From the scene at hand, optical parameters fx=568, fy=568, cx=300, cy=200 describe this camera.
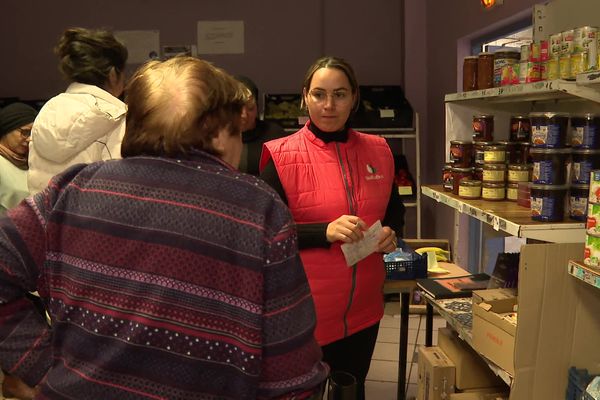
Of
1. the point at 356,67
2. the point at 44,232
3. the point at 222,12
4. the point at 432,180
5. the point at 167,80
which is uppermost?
the point at 222,12

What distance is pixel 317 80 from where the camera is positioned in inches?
90.7

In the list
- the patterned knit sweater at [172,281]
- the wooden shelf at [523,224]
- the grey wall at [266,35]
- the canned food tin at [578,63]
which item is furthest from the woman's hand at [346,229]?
the grey wall at [266,35]

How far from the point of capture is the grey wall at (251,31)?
620 cm

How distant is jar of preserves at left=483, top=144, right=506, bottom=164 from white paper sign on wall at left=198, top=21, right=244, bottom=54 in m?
4.51

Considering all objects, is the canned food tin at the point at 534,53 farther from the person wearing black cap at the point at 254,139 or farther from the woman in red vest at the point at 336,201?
the person wearing black cap at the point at 254,139

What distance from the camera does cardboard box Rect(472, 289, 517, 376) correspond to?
1.89 meters

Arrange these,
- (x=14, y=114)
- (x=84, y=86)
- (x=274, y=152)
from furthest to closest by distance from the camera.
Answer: (x=14, y=114), (x=84, y=86), (x=274, y=152)

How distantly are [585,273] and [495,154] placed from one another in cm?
73

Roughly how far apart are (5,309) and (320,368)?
0.65 m

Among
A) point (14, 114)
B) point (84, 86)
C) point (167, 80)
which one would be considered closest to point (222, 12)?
point (14, 114)

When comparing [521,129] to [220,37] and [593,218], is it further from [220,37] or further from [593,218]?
[220,37]

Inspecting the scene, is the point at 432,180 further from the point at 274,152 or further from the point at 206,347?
the point at 206,347

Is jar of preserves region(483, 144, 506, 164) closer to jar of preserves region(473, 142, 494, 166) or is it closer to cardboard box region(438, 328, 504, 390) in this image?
jar of preserves region(473, 142, 494, 166)

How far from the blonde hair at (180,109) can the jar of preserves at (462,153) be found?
5.03 feet
